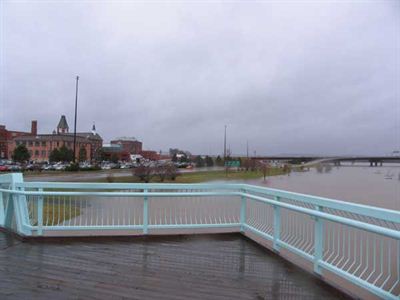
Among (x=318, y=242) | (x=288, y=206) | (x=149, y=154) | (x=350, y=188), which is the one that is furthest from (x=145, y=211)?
(x=149, y=154)

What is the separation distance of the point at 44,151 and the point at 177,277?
108m

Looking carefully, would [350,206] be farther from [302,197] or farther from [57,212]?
[57,212]

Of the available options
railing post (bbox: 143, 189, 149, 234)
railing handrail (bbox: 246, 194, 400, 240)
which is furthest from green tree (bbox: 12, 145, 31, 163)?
railing handrail (bbox: 246, 194, 400, 240)

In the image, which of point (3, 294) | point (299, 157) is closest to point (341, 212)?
point (3, 294)

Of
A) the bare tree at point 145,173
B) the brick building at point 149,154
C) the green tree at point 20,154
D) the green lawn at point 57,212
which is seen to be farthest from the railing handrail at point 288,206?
the brick building at point 149,154

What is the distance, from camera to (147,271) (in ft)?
15.8

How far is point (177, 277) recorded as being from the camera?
15.1 feet

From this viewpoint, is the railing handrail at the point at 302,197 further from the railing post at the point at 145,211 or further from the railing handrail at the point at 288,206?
the railing post at the point at 145,211

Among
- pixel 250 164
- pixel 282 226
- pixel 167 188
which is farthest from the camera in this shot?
pixel 250 164

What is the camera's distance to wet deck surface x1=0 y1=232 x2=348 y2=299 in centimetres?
407

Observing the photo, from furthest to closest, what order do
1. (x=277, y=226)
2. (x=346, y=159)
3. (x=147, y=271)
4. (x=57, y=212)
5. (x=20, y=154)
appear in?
(x=346, y=159)
(x=20, y=154)
(x=57, y=212)
(x=277, y=226)
(x=147, y=271)

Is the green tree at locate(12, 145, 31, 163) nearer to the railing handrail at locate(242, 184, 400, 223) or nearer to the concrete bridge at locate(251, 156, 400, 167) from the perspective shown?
the concrete bridge at locate(251, 156, 400, 167)

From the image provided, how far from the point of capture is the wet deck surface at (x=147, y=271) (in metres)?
4.07

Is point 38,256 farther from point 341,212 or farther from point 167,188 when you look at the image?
point 341,212
